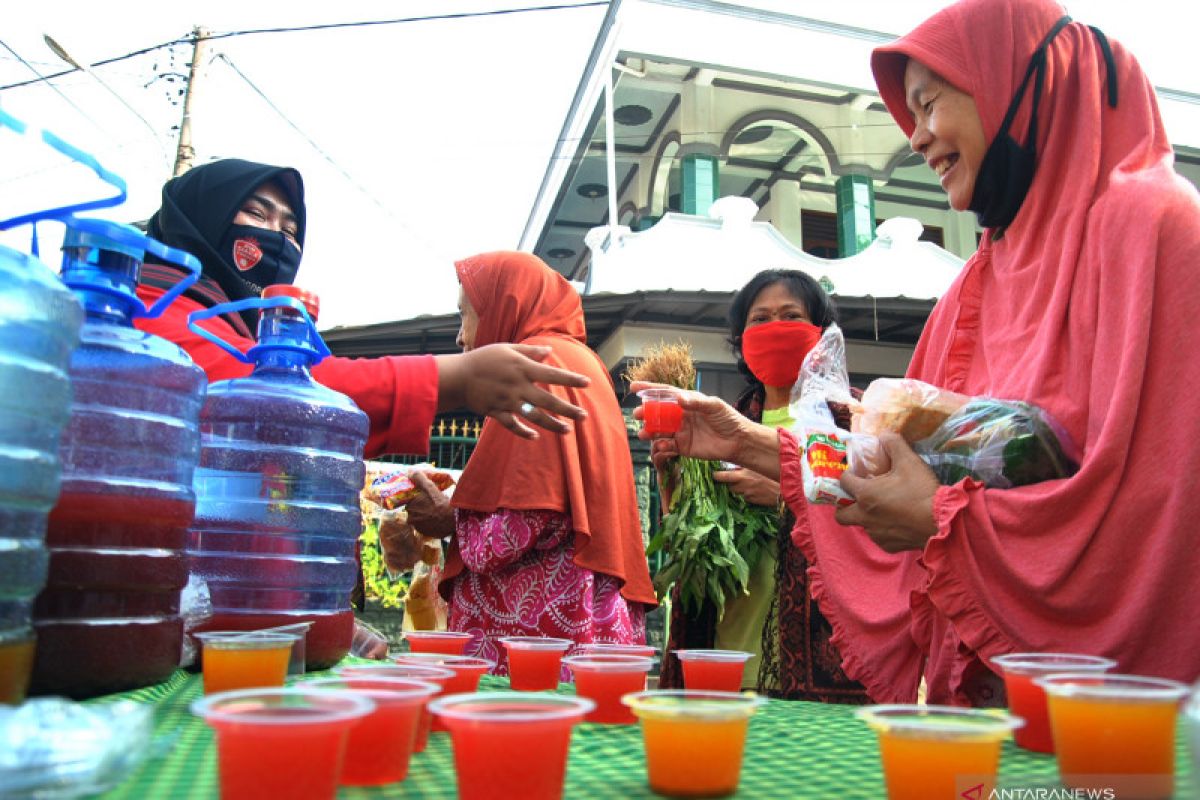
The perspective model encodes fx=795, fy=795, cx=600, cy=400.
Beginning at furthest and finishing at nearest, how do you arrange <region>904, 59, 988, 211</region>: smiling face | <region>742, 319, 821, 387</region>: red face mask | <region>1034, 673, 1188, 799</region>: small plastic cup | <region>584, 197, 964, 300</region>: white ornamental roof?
<region>584, 197, 964, 300</region>: white ornamental roof
<region>742, 319, 821, 387</region>: red face mask
<region>904, 59, 988, 211</region>: smiling face
<region>1034, 673, 1188, 799</region>: small plastic cup

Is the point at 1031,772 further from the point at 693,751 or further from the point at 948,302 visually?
the point at 948,302

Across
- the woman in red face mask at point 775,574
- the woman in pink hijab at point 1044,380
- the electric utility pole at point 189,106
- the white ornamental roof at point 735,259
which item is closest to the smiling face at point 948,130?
the woman in pink hijab at point 1044,380

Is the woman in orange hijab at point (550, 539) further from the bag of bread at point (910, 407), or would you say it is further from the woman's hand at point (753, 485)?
the bag of bread at point (910, 407)

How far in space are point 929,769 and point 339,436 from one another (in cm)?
153

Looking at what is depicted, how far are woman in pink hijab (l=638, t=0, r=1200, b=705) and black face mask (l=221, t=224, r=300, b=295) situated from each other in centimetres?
185

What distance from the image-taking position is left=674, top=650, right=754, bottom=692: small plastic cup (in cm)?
146

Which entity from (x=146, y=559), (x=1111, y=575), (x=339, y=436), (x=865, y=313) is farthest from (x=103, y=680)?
(x=865, y=313)

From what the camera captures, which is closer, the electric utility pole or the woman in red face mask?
the woman in red face mask

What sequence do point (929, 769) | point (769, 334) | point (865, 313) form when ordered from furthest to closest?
point (865, 313) < point (769, 334) < point (929, 769)

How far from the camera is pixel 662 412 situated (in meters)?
2.97

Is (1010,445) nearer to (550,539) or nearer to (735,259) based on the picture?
(550,539)

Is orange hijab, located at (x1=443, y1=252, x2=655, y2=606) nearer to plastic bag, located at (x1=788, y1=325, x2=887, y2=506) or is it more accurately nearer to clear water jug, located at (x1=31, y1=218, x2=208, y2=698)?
plastic bag, located at (x1=788, y1=325, x2=887, y2=506)

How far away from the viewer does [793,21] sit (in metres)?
11.0

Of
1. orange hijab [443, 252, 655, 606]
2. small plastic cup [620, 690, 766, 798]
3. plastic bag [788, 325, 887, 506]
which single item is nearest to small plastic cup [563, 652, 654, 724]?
small plastic cup [620, 690, 766, 798]
